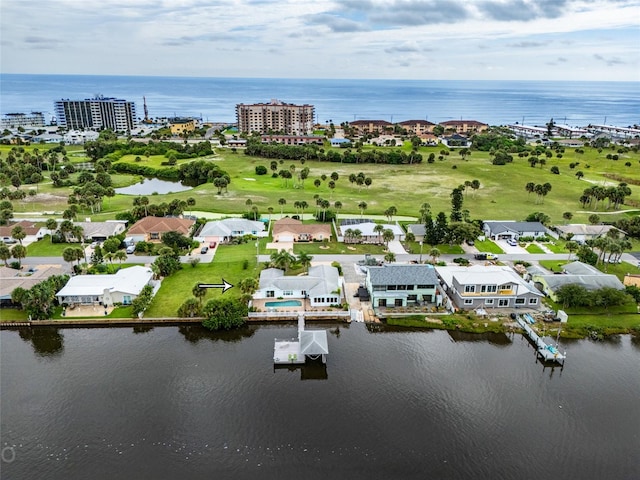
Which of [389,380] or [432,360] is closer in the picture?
[389,380]

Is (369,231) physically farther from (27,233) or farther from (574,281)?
(27,233)

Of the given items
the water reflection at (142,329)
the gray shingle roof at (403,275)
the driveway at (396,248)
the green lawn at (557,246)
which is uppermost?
the gray shingle roof at (403,275)

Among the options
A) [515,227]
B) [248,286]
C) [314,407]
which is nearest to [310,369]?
[314,407]

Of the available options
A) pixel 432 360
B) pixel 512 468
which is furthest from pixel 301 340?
pixel 512 468

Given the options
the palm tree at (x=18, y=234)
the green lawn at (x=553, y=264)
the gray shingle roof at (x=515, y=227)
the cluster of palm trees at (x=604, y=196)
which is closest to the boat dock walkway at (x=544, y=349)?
the green lawn at (x=553, y=264)

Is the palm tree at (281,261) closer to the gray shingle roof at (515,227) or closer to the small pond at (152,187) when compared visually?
the gray shingle roof at (515,227)

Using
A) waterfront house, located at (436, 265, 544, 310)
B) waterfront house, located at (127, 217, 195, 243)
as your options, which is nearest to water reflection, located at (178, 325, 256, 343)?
waterfront house, located at (436, 265, 544, 310)

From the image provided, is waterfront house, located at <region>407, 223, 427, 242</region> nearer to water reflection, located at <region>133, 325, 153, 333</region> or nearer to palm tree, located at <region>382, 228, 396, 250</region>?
palm tree, located at <region>382, 228, 396, 250</region>

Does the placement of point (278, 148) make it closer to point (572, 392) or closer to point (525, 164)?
point (525, 164)
